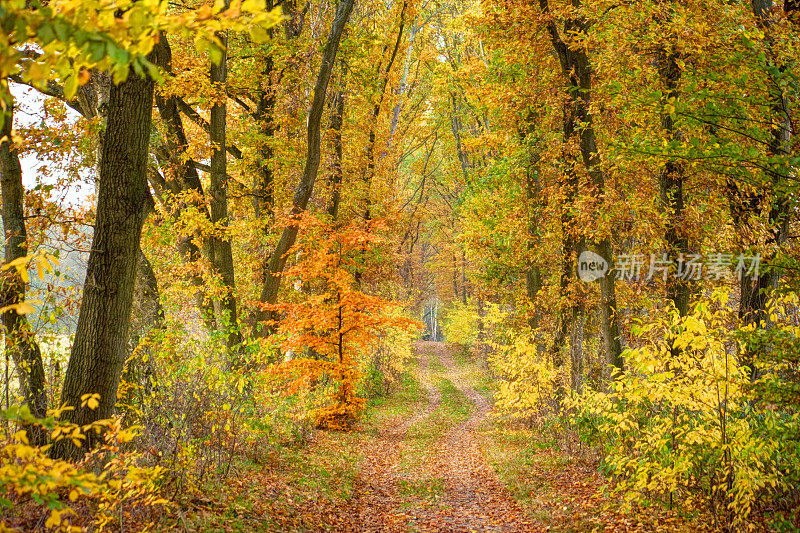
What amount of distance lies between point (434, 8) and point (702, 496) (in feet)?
71.4

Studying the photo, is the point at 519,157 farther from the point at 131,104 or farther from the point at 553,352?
the point at 131,104

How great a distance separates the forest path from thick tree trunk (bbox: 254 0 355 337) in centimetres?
427

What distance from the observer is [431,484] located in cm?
958

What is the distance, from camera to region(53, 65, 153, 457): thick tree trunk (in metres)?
5.23

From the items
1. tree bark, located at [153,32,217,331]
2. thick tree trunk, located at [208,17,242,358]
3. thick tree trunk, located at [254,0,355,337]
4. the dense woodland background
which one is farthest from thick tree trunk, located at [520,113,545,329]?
tree bark, located at [153,32,217,331]

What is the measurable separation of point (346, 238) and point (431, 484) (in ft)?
18.5

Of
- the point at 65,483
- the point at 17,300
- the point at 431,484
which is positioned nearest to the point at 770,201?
the point at 431,484

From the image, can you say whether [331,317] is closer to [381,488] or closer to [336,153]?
[381,488]

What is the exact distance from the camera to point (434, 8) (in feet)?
74.2

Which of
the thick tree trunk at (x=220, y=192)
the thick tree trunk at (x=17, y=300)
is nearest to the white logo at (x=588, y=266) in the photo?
the thick tree trunk at (x=220, y=192)

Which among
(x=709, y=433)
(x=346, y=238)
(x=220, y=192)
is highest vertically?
(x=220, y=192)

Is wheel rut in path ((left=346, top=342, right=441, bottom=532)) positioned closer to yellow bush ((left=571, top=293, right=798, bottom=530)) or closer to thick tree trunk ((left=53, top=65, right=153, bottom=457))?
yellow bush ((left=571, top=293, right=798, bottom=530))

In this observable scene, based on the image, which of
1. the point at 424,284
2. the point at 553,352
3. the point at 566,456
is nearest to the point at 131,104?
the point at 566,456

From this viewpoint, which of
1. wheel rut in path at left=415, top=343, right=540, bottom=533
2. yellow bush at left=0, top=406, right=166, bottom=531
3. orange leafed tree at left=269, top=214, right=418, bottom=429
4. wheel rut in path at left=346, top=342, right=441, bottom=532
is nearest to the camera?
yellow bush at left=0, top=406, right=166, bottom=531
